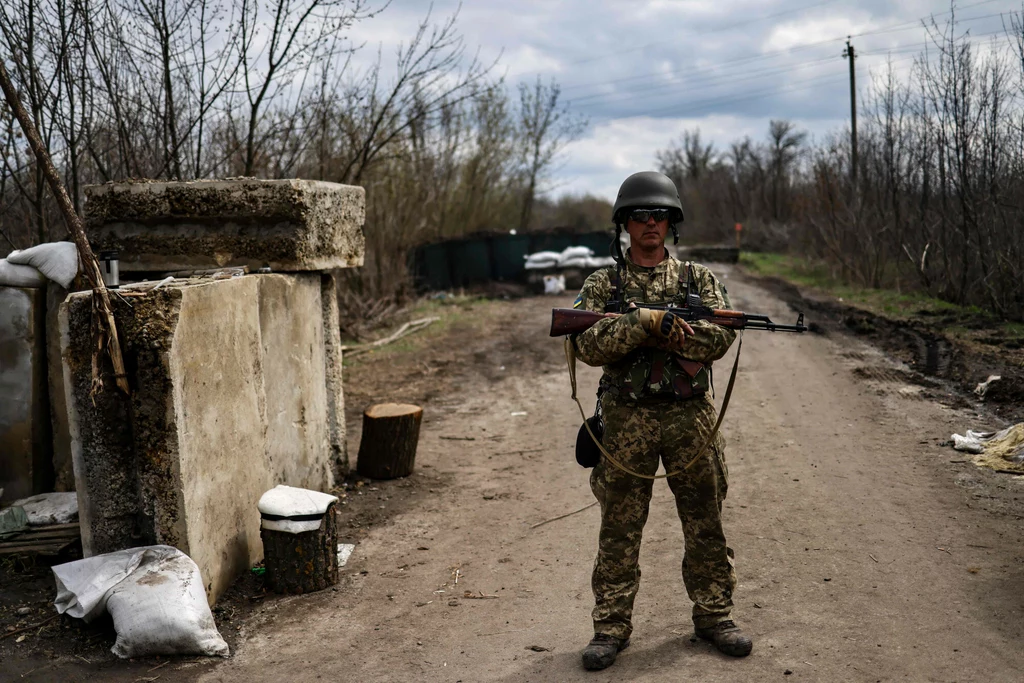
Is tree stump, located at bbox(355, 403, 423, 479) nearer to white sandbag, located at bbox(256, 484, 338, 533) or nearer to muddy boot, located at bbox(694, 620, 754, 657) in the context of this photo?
white sandbag, located at bbox(256, 484, 338, 533)

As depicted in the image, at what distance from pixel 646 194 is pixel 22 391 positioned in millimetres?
3891

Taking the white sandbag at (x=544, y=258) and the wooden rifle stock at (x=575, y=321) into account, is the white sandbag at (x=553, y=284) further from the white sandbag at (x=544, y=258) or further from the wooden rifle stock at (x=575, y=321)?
the wooden rifle stock at (x=575, y=321)

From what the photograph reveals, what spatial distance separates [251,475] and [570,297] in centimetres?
1537

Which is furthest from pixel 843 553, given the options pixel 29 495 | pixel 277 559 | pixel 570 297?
pixel 570 297

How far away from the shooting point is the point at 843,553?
4734mm

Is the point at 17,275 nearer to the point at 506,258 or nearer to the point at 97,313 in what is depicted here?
the point at 97,313

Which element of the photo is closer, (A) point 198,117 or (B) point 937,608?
(B) point 937,608

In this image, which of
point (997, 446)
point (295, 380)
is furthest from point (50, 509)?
point (997, 446)

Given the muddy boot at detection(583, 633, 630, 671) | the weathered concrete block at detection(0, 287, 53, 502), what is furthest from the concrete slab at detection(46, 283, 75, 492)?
the muddy boot at detection(583, 633, 630, 671)

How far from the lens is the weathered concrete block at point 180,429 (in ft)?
13.8

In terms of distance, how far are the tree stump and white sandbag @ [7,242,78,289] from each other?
2428mm

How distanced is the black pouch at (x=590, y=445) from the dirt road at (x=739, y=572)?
2.72 feet

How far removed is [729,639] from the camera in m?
3.66

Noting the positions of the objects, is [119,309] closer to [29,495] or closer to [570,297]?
[29,495]
